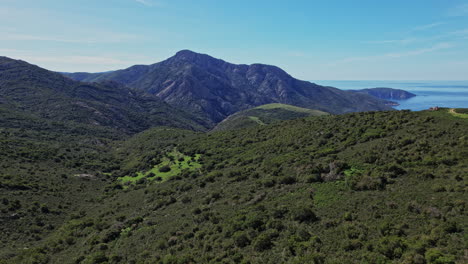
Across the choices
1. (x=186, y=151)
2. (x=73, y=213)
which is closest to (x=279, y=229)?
(x=73, y=213)

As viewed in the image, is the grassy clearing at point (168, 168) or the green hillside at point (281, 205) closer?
the green hillside at point (281, 205)

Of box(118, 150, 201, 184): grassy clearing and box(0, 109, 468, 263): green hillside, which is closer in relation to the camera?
box(0, 109, 468, 263): green hillside

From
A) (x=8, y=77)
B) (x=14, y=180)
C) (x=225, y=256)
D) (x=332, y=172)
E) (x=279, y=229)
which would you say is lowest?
(x=14, y=180)

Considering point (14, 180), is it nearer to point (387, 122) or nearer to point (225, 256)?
point (225, 256)

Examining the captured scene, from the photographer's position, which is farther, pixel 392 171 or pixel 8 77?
pixel 8 77

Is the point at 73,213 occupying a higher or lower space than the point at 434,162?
lower
